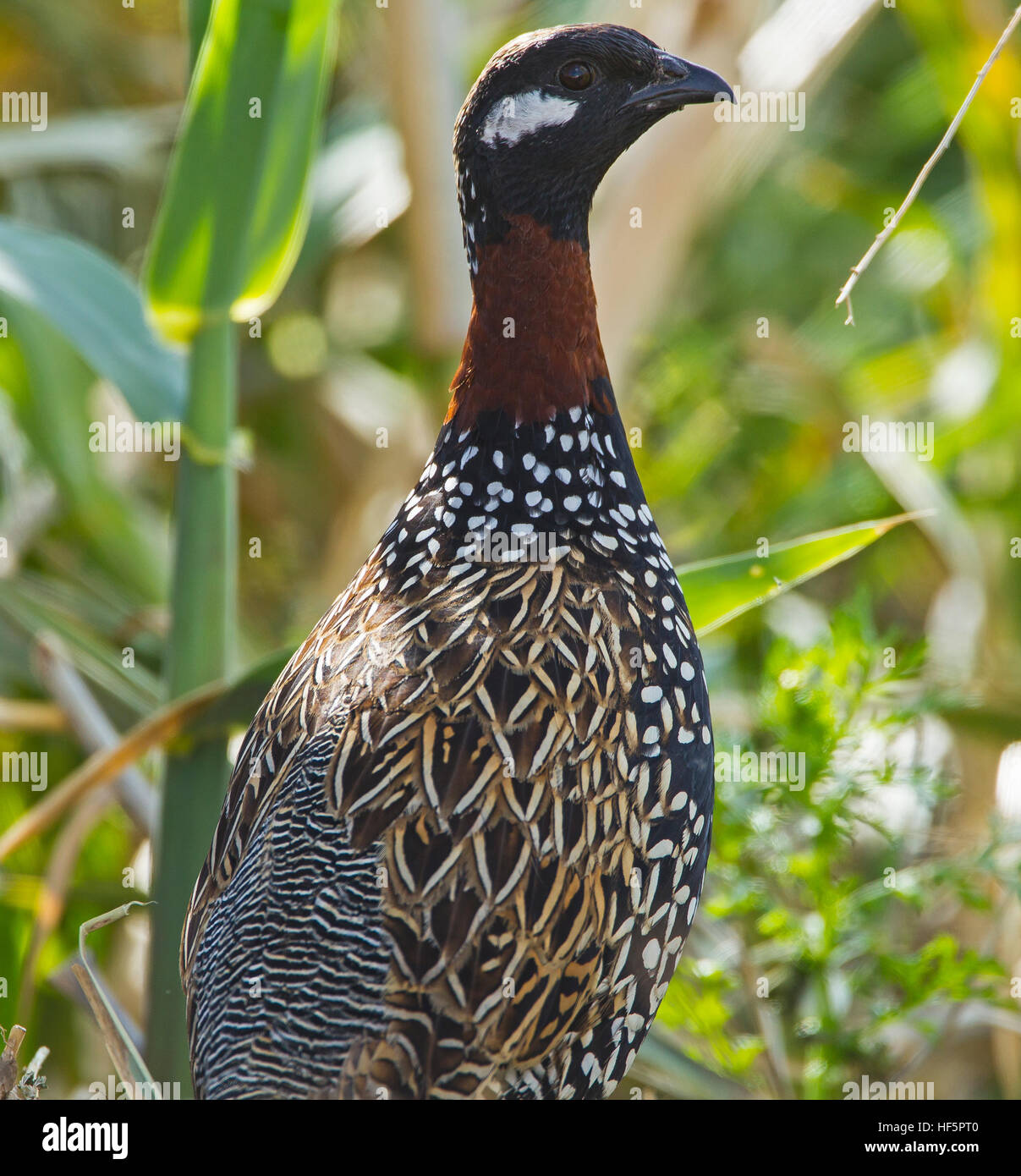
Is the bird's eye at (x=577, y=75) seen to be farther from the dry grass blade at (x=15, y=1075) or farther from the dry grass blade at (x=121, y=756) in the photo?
the dry grass blade at (x=15, y=1075)

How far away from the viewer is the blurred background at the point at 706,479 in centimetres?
200

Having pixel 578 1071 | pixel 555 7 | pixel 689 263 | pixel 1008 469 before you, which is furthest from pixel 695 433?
pixel 578 1071

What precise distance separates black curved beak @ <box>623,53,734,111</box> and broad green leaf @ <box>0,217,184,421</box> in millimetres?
775

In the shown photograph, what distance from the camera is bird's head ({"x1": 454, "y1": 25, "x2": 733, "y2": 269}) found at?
1424mm

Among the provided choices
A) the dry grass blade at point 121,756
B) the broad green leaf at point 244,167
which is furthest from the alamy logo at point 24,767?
the broad green leaf at point 244,167

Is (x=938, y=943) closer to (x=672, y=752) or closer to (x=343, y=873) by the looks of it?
(x=672, y=752)

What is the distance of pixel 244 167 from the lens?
5.77ft

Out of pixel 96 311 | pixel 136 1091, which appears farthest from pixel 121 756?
pixel 96 311

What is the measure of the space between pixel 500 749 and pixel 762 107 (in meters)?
2.42

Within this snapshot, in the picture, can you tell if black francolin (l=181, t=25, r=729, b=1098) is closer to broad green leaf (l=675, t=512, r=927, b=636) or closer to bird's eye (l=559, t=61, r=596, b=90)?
bird's eye (l=559, t=61, r=596, b=90)

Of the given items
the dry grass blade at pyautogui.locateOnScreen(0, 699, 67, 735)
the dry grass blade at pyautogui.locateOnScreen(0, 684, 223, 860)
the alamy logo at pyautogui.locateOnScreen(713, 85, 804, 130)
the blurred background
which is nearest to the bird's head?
the blurred background

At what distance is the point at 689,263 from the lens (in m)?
5.30

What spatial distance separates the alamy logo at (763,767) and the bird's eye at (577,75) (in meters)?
0.89
